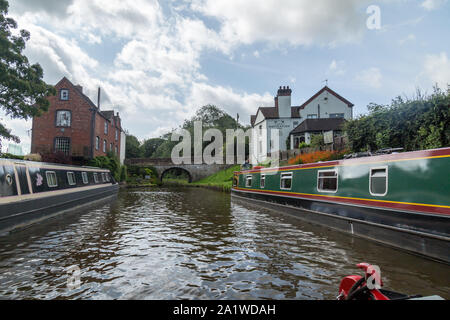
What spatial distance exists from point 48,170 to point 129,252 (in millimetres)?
7574

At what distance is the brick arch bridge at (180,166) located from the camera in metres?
42.9

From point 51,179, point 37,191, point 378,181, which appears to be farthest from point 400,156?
point 51,179

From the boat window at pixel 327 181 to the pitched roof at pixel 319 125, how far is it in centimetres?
2424

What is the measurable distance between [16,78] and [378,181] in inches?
741

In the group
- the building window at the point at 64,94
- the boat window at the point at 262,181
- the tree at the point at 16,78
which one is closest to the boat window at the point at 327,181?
the boat window at the point at 262,181

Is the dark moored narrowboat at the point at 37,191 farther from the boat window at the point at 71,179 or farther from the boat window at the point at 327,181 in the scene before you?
the boat window at the point at 327,181

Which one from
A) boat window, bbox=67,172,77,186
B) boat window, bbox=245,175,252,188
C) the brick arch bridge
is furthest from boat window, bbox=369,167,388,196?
the brick arch bridge

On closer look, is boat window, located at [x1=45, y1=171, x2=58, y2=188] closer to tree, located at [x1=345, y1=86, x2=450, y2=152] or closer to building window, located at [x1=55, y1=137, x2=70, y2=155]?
tree, located at [x1=345, y1=86, x2=450, y2=152]

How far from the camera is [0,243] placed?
6676 mm

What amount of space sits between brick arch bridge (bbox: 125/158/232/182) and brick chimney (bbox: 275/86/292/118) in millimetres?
12568
